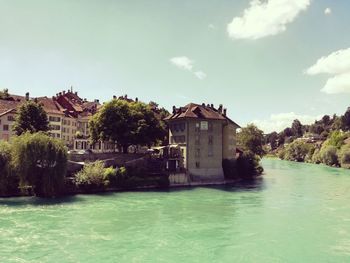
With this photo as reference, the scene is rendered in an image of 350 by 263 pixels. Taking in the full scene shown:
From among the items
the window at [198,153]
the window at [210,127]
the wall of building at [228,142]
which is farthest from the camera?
the wall of building at [228,142]

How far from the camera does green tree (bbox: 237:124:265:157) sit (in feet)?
297

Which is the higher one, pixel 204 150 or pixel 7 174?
pixel 204 150

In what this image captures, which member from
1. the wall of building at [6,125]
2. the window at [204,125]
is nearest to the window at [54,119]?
the wall of building at [6,125]

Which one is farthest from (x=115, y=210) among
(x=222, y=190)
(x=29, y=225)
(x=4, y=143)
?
(x=222, y=190)

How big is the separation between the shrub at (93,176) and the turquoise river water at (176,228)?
2.81 metres

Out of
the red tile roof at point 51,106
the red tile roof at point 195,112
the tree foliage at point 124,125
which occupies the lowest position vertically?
the tree foliage at point 124,125

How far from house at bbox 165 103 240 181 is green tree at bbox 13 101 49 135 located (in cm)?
1891

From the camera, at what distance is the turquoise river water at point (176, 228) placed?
74.5ft

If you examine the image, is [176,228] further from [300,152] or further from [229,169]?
[300,152]

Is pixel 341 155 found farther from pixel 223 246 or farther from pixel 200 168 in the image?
pixel 223 246

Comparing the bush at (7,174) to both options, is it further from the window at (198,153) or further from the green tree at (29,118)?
the window at (198,153)

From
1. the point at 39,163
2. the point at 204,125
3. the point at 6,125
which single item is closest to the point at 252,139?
the point at 204,125

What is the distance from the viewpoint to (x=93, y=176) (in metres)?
46.4

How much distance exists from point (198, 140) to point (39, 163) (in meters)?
23.9
